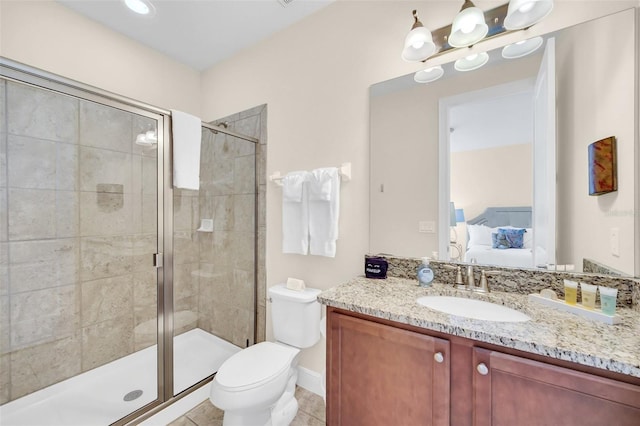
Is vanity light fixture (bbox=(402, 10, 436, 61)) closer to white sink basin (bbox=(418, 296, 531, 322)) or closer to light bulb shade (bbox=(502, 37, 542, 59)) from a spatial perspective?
light bulb shade (bbox=(502, 37, 542, 59))

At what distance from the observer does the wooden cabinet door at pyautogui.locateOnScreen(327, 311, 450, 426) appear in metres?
0.85

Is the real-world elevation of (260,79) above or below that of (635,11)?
above

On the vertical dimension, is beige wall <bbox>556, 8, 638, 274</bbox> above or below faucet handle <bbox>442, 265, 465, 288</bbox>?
above

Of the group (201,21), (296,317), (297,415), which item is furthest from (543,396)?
(201,21)

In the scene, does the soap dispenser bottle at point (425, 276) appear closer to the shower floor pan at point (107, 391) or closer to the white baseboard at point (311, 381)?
the white baseboard at point (311, 381)

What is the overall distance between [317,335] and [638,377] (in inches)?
54.0

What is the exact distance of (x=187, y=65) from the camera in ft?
7.97

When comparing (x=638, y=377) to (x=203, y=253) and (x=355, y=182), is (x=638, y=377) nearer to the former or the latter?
(x=355, y=182)

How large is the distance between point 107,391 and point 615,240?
282 cm

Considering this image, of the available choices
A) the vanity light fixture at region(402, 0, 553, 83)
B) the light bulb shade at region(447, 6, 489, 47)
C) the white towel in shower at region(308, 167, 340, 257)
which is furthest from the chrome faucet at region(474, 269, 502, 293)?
the light bulb shade at region(447, 6, 489, 47)

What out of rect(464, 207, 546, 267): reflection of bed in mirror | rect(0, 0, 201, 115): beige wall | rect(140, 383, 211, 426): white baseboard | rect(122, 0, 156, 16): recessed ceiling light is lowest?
rect(140, 383, 211, 426): white baseboard

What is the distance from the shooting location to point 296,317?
1609 millimetres

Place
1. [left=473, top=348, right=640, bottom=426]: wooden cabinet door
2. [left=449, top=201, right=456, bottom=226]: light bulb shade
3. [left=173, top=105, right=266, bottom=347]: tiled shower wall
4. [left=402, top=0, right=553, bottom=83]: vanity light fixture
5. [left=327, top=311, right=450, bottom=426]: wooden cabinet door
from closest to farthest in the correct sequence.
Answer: [left=473, top=348, right=640, bottom=426]: wooden cabinet door, [left=327, top=311, right=450, bottom=426]: wooden cabinet door, [left=402, top=0, right=553, bottom=83]: vanity light fixture, [left=449, top=201, right=456, bottom=226]: light bulb shade, [left=173, top=105, right=266, bottom=347]: tiled shower wall

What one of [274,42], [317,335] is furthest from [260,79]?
[317,335]
